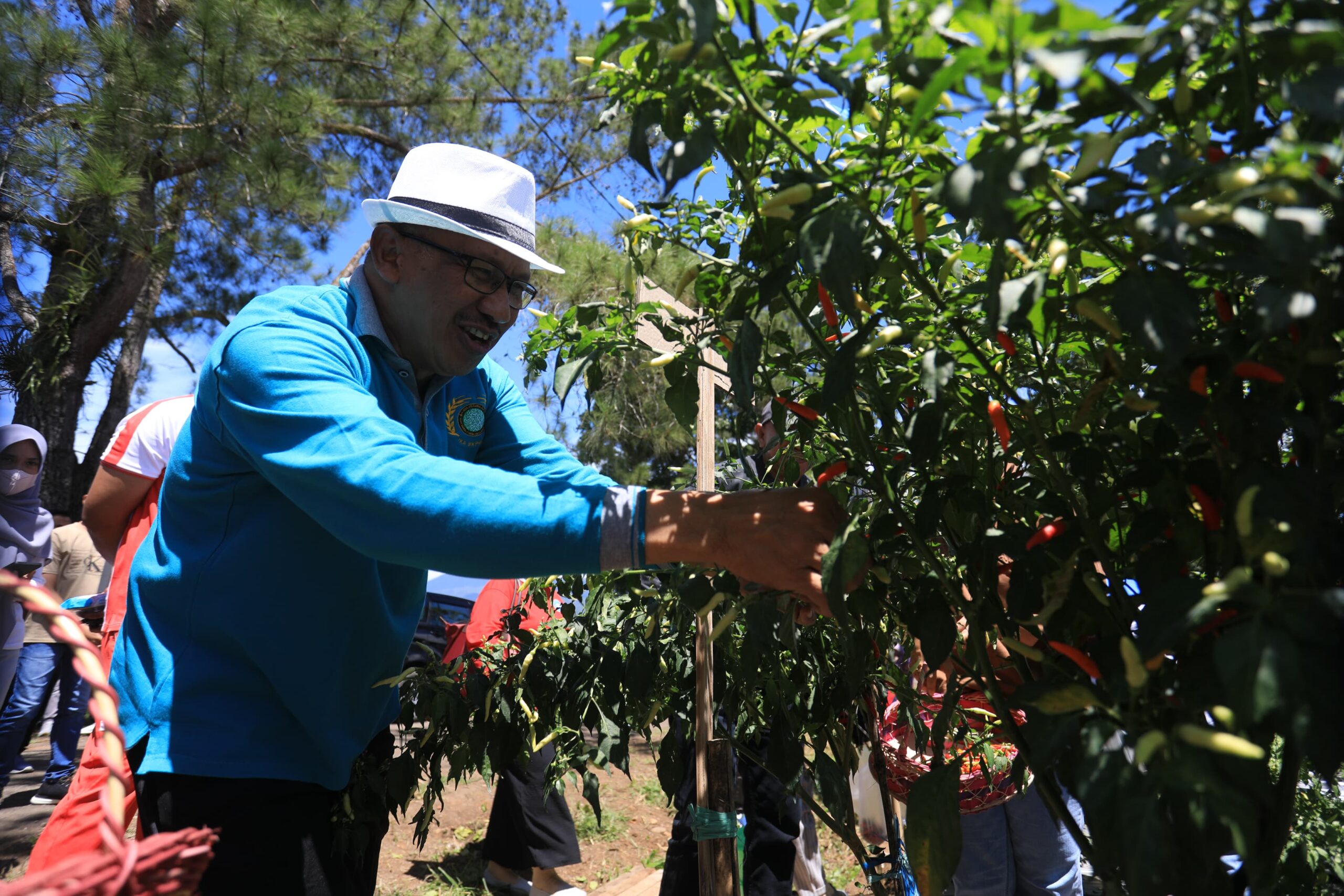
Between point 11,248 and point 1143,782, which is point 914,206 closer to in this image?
point 1143,782

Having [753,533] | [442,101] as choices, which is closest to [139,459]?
[753,533]

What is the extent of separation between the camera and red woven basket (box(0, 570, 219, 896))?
2.14 feet

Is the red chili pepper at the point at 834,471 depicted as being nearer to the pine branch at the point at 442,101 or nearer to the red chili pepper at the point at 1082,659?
the red chili pepper at the point at 1082,659

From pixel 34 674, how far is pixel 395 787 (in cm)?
408

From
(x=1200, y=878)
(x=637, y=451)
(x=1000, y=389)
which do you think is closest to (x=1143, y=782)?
(x=1200, y=878)

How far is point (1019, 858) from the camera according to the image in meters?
2.96

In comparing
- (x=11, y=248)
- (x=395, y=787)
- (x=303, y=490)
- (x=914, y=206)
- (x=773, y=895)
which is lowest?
(x=773, y=895)

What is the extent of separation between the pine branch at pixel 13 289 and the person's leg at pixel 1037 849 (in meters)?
7.32

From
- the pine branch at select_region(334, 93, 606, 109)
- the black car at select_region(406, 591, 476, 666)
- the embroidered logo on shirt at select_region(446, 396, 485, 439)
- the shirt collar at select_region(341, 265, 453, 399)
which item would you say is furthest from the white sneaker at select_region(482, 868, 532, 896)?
the pine branch at select_region(334, 93, 606, 109)

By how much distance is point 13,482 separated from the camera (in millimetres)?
4207

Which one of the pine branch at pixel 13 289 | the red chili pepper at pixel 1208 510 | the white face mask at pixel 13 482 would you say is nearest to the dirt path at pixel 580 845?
the white face mask at pixel 13 482

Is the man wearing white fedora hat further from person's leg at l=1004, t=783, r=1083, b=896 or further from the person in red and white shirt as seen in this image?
person's leg at l=1004, t=783, r=1083, b=896

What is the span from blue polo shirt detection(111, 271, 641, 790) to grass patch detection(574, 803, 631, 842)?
3.69 m

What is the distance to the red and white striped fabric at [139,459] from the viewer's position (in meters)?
2.75
